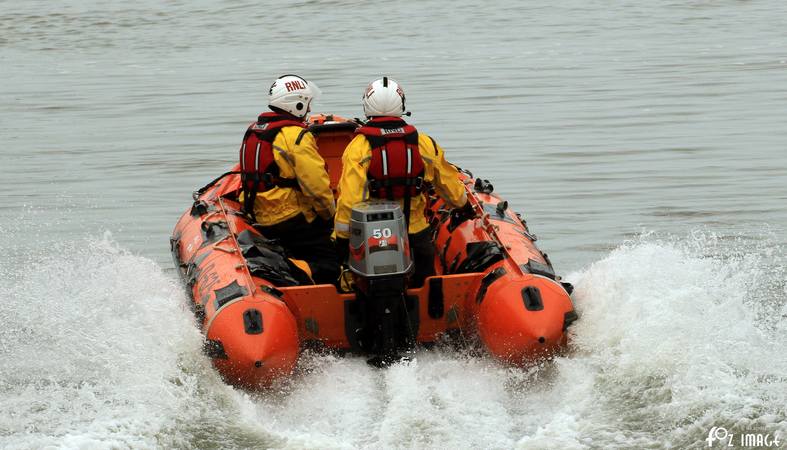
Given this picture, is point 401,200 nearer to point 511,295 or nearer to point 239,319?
point 511,295

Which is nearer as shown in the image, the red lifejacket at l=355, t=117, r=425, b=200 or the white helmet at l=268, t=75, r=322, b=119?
the red lifejacket at l=355, t=117, r=425, b=200

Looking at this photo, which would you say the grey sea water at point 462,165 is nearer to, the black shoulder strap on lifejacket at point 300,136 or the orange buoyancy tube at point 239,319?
the orange buoyancy tube at point 239,319

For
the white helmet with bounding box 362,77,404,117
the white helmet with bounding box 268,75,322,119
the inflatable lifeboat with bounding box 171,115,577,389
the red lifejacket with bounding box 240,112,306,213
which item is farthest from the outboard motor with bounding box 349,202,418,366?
the white helmet with bounding box 268,75,322,119

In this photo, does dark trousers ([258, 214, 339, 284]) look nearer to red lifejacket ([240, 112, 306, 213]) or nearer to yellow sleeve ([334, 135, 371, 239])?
red lifejacket ([240, 112, 306, 213])

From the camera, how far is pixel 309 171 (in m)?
6.05

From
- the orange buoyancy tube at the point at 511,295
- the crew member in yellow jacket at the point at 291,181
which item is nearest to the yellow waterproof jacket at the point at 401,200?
the orange buoyancy tube at the point at 511,295

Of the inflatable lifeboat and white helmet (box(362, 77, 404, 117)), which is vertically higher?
white helmet (box(362, 77, 404, 117))

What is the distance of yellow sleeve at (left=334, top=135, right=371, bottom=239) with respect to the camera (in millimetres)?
5551

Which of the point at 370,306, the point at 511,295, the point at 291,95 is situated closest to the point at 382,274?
the point at 370,306

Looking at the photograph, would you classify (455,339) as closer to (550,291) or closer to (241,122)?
(550,291)

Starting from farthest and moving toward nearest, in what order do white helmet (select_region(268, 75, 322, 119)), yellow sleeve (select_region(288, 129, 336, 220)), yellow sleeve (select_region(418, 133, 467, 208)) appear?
white helmet (select_region(268, 75, 322, 119)), yellow sleeve (select_region(288, 129, 336, 220)), yellow sleeve (select_region(418, 133, 467, 208))

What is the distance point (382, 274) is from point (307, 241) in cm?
107

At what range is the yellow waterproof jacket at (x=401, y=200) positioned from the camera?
555 centimetres

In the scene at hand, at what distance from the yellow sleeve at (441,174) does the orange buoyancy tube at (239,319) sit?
2.96 ft
